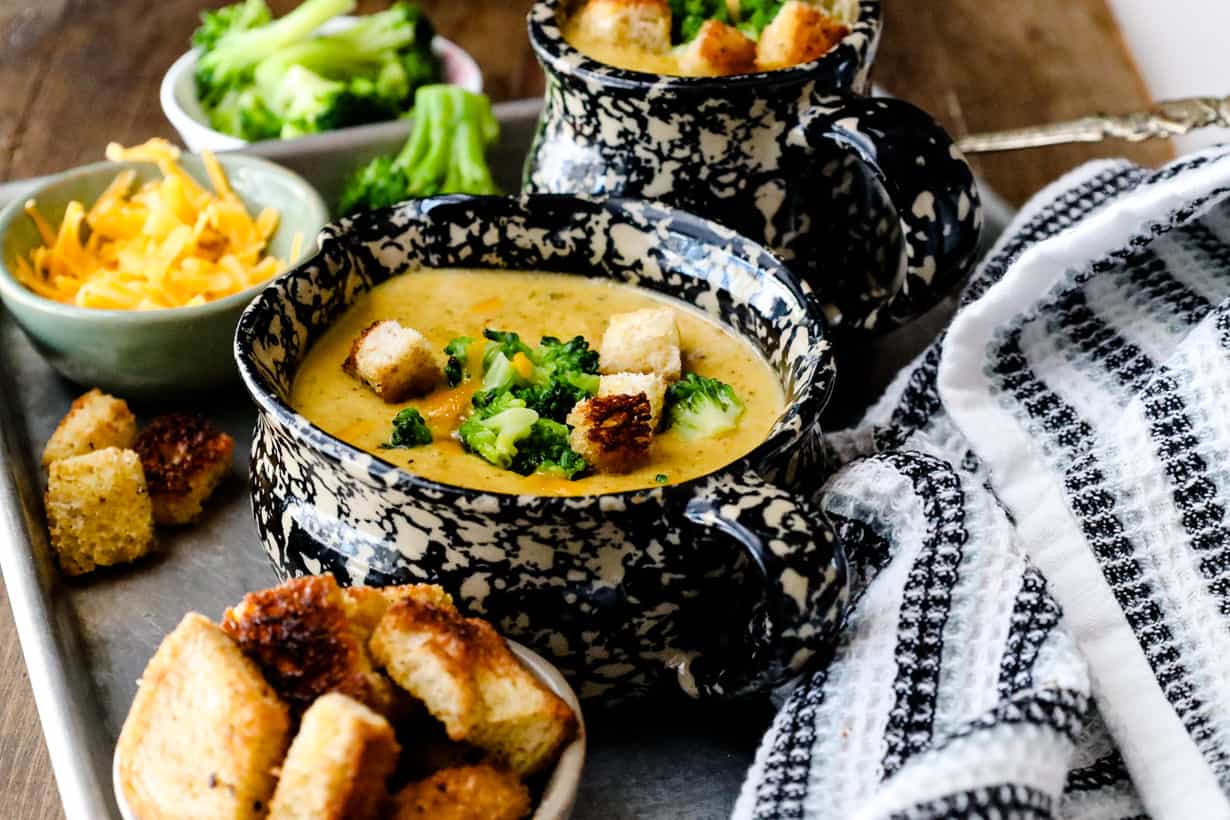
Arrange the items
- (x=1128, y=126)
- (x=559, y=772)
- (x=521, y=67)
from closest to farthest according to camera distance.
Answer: (x=559, y=772)
(x=1128, y=126)
(x=521, y=67)

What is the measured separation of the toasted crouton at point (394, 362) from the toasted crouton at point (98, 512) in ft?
1.03

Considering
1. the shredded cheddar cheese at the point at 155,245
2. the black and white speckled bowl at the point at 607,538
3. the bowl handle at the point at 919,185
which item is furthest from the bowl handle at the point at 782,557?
the shredded cheddar cheese at the point at 155,245

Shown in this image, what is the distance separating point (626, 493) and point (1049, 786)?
0.40 meters

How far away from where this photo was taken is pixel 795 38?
1.71m

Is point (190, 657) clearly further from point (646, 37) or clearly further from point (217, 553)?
point (646, 37)

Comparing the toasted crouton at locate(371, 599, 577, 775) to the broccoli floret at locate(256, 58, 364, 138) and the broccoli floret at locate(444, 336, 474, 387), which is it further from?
the broccoli floret at locate(256, 58, 364, 138)

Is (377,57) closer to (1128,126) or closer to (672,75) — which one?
(672,75)

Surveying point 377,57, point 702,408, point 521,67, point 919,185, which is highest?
point 919,185

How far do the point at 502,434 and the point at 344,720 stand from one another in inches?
14.5

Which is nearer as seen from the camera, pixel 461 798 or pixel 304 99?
pixel 461 798

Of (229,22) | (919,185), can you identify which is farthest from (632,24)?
(229,22)

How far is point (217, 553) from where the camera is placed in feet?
5.25

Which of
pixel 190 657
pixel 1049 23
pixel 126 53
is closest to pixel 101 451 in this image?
pixel 190 657

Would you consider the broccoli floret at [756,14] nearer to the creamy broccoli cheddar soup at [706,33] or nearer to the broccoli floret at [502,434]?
the creamy broccoli cheddar soup at [706,33]
